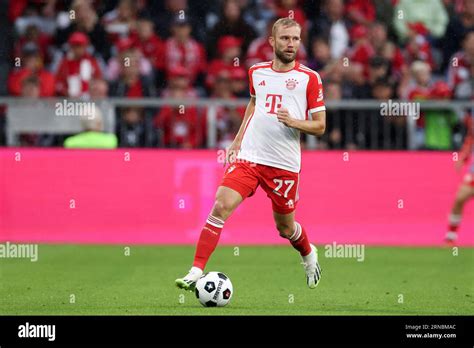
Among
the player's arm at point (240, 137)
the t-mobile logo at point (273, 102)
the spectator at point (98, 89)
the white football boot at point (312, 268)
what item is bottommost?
the white football boot at point (312, 268)

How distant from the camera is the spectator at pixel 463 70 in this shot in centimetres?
1995

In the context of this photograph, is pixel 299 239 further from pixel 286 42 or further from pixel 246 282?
pixel 286 42

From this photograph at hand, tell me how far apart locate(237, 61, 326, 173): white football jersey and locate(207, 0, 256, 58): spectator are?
29.7 ft

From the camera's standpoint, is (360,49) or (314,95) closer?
(314,95)

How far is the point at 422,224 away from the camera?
18.2m

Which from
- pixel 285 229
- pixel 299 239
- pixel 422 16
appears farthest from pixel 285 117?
pixel 422 16

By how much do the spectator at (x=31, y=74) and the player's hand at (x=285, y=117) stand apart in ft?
31.5

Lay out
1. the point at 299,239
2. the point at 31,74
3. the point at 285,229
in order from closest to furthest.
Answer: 1. the point at 285,229
2. the point at 299,239
3. the point at 31,74

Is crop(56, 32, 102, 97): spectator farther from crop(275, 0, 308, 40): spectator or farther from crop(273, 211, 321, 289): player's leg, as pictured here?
crop(273, 211, 321, 289): player's leg

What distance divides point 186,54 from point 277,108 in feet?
30.7

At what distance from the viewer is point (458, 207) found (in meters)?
17.7

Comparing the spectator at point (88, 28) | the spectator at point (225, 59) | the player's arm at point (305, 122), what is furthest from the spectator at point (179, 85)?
the player's arm at point (305, 122)

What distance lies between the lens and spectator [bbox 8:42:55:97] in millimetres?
19953

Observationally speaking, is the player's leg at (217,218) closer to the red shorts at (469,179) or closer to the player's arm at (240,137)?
the player's arm at (240,137)
